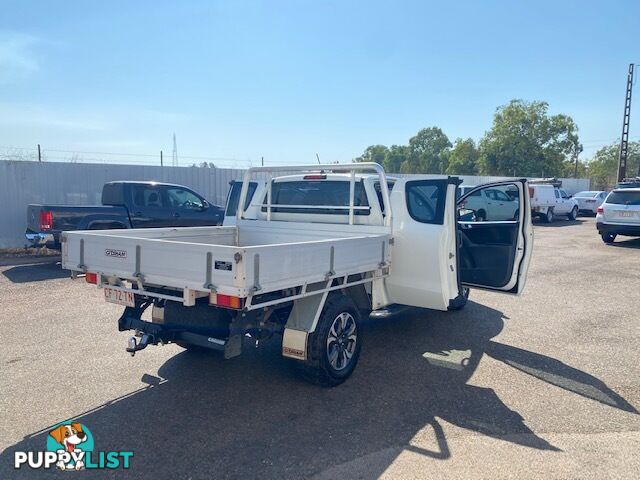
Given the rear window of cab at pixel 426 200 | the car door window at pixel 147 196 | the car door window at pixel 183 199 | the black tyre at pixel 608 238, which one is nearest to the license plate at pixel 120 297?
the rear window of cab at pixel 426 200

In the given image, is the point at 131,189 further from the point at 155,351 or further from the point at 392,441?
the point at 392,441

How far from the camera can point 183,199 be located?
12047 mm

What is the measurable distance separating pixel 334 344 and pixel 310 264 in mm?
950

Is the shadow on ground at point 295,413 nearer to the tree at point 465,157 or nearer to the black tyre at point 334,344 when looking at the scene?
the black tyre at point 334,344

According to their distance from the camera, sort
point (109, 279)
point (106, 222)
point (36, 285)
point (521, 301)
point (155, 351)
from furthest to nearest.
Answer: point (106, 222) → point (36, 285) → point (521, 301) → point (155, 351) → point (109, 279)

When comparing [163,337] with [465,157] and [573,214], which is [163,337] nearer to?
[573,214]

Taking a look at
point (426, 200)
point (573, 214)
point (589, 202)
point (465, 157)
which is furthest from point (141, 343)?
point (465, 157)

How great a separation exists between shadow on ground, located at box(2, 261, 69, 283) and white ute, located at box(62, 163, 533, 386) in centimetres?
531

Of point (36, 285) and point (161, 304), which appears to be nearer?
point (161, 304)

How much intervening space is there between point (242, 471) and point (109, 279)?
83.6 inches

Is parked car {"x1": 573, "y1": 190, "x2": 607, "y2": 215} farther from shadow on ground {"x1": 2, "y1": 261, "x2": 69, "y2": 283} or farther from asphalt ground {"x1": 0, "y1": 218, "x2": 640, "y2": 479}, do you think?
shadow on ground {"x1": 2, "y1": 261, "x2": 69, "y2": 283}

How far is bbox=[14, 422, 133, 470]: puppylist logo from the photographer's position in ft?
10.4

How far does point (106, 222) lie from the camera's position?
34.3ft

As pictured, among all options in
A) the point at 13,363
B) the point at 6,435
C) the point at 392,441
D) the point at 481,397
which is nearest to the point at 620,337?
the point at 481,397
